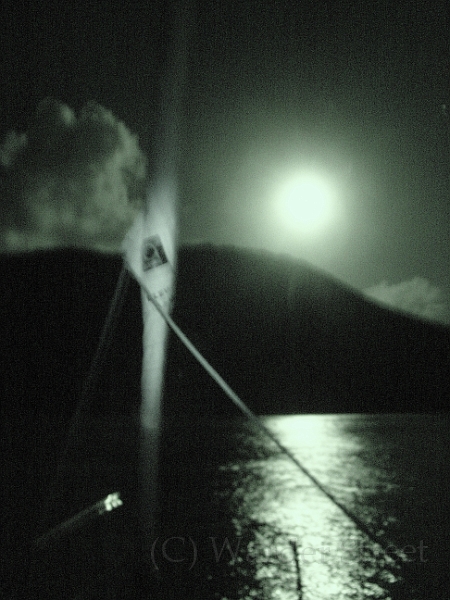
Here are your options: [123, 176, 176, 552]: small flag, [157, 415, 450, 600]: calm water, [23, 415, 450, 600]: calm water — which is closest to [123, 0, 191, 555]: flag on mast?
[123, 176, 176, 552]: small flag

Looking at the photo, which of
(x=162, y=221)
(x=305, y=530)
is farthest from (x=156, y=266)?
(x=305, y=530)

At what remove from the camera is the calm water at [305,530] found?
569 inches

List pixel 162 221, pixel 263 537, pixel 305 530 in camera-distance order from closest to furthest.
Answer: pixel 162 221 < pixel 263 537 < pixel 305 530

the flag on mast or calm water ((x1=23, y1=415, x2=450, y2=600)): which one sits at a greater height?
the flag on mast

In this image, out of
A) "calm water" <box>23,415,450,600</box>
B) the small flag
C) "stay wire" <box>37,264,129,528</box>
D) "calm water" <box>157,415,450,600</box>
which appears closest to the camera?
the small flag

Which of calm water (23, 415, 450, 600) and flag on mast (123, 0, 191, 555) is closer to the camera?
flag on mast (123, 0, 191, 555)

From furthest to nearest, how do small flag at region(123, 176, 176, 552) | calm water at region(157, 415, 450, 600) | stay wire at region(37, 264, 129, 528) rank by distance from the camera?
calm water at region(157, 415, 450, 600), stay wire at region(37, 264, 129, 528), small flag at region(123, 176, 176, 552)

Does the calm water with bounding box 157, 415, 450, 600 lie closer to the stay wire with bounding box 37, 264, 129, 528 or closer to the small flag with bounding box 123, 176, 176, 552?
the small flag with bounding box 123, 176, 176, 552

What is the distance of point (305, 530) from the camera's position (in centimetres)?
2359

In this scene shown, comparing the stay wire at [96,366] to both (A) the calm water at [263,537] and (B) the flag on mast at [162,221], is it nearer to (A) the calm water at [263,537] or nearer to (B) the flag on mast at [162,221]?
(B) the flag on mast at [162,221]

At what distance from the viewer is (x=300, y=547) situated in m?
20.2

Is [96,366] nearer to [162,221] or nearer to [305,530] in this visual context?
[162,221]

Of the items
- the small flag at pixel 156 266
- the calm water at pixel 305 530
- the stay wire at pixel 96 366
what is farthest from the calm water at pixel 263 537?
the small flag at pixel 156 266

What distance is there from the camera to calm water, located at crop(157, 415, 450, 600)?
14445 millimetres
